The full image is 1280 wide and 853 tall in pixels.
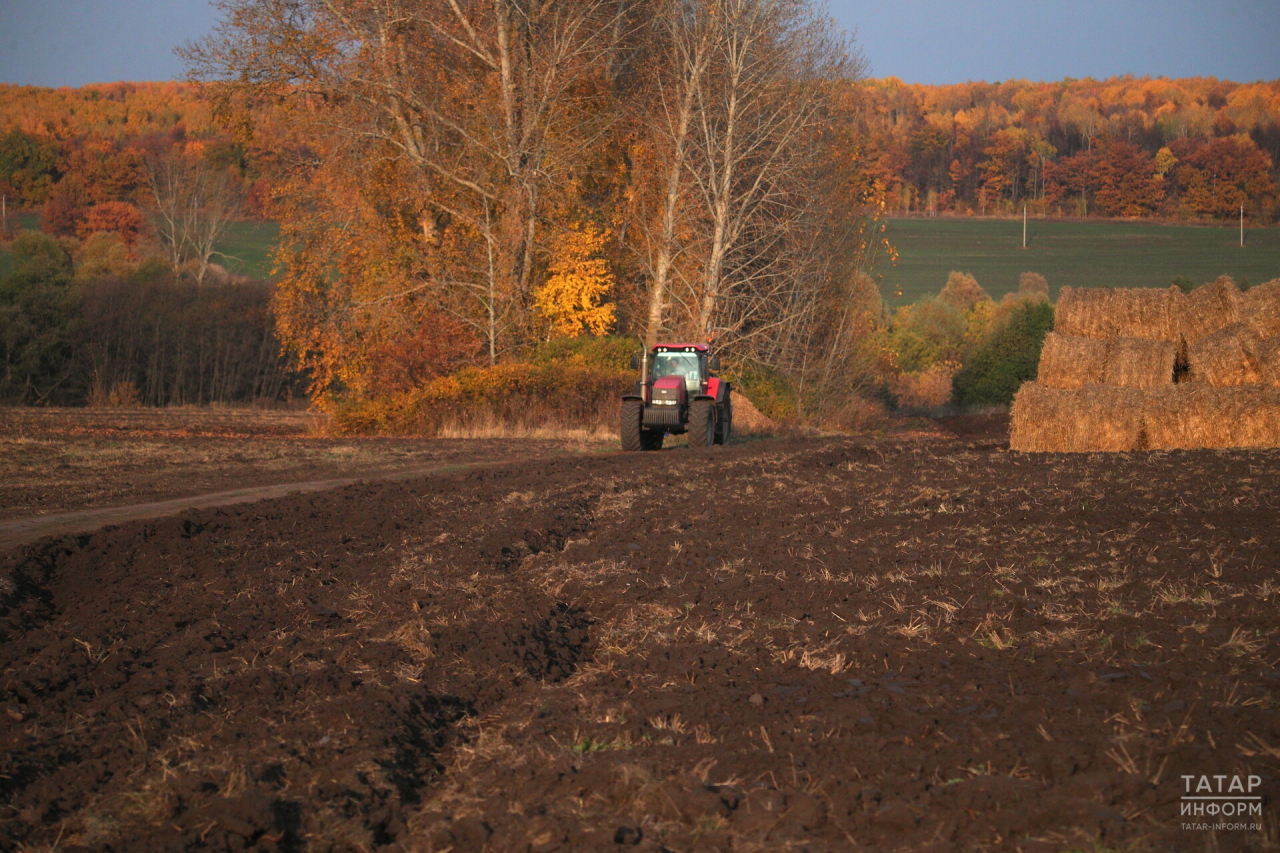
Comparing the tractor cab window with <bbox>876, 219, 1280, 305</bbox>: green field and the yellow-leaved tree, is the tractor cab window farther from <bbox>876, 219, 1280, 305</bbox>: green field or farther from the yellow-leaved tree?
<bbox>876, 219, 1280, 305</bbox>: green field

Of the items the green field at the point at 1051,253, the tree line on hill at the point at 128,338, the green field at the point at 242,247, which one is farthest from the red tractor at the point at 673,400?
the green field at the point at 242,247

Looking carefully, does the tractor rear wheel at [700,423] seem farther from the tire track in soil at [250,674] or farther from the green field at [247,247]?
the green field at [247,247]

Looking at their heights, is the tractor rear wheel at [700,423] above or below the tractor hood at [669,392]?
below

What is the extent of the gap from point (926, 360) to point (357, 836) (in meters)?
57.9

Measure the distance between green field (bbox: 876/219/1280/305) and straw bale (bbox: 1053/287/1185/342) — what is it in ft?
117

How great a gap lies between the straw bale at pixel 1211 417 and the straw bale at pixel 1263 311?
147 centimetres

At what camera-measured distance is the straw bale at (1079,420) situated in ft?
61.1

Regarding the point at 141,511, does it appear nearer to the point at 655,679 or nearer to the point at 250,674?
the point at 250,674

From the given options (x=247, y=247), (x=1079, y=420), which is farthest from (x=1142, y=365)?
(x=247, y=247)

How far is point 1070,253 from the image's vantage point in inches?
2928

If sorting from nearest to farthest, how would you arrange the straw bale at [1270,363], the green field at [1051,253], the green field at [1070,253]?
the straw bale at [1270,363]
the green field at [1070,253]
the green field at [1051,253]

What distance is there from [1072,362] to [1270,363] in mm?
3273

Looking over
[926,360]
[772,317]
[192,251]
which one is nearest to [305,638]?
[772,317]

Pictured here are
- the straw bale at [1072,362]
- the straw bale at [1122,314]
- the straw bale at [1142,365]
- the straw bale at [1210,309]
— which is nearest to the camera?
the straw bale at [1210,309]
